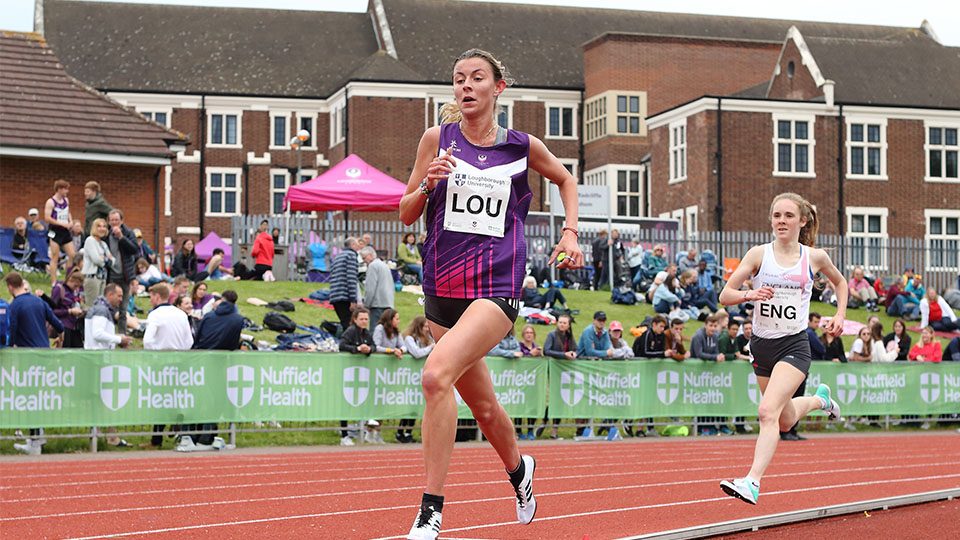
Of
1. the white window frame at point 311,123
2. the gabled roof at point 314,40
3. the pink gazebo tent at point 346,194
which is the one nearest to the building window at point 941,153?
the gabled roof at point 314,40

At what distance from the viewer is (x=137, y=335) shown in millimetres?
20859

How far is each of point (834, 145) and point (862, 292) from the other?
18.4 meters

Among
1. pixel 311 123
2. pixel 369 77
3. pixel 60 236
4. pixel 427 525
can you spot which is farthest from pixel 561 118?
pixel 427 525

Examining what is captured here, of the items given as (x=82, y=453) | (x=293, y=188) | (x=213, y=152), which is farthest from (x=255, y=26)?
(x=82, y=453)

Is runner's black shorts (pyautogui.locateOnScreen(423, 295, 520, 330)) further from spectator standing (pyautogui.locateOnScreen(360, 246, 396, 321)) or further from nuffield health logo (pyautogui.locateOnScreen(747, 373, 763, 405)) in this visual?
nuffield health logo (pyautogui.locateOnScreen(747, 373, 763, 405))

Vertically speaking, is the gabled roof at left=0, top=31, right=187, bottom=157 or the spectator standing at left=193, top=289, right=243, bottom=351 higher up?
the gabled roof at left=0, top=31, right=187, bottom=157

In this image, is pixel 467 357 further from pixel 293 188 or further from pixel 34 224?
pixel 293 188

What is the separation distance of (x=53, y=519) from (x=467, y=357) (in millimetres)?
4054

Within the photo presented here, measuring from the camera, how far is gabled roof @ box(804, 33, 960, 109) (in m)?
52.8

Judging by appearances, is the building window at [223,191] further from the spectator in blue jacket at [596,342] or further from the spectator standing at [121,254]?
the spectator in blue jacket at [596,342]

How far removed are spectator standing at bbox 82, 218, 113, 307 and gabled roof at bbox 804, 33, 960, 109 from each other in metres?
38.9

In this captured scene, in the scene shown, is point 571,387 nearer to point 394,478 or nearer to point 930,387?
point 394,478

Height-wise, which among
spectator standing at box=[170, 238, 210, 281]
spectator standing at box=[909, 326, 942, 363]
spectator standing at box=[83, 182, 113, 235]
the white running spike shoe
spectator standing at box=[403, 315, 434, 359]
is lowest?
the white running spike shoe

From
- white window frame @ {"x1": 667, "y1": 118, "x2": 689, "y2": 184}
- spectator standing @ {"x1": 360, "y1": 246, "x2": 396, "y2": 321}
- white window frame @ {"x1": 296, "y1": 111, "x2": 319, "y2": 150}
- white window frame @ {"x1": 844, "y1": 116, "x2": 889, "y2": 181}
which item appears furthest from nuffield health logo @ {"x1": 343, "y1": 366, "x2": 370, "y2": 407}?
white window frame @ {"x1": 296, "y1": 111, "x2": 319, "y2": 150}
